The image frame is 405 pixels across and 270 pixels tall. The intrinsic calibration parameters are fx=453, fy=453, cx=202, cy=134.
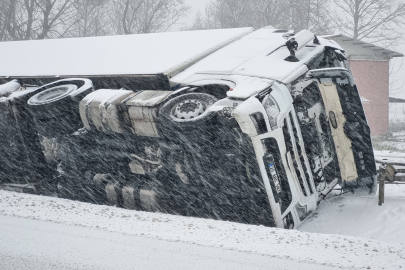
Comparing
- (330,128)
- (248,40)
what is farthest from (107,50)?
(330,128)

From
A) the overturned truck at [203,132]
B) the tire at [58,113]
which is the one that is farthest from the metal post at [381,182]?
the tire at [58,113]

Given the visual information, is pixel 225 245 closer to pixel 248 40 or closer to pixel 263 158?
pixel 263 158

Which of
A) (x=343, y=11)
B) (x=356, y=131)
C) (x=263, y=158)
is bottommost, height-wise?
(x=343, y=11)

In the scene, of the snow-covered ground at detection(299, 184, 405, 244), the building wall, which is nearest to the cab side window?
the snow-covered ground at detection(299, 184, 405, 244)

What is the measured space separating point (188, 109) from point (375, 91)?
1956 centimetres

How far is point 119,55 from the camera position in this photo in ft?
26.5

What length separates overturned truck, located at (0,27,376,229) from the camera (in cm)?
517

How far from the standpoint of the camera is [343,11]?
3606cm

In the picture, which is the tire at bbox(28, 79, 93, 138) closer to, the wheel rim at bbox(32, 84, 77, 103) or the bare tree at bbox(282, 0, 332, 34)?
the wheel rim at bbox(32, 84, 77, 103)

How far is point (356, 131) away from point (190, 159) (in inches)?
95.2

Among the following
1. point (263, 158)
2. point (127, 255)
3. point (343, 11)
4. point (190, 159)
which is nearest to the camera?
point (127, 255)

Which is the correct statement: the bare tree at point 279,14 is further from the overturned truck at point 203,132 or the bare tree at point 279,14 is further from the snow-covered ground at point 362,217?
the snow-covered ground at point 362,217

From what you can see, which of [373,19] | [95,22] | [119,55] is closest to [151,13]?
[95,22]

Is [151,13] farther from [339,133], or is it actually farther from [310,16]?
[339,133]
